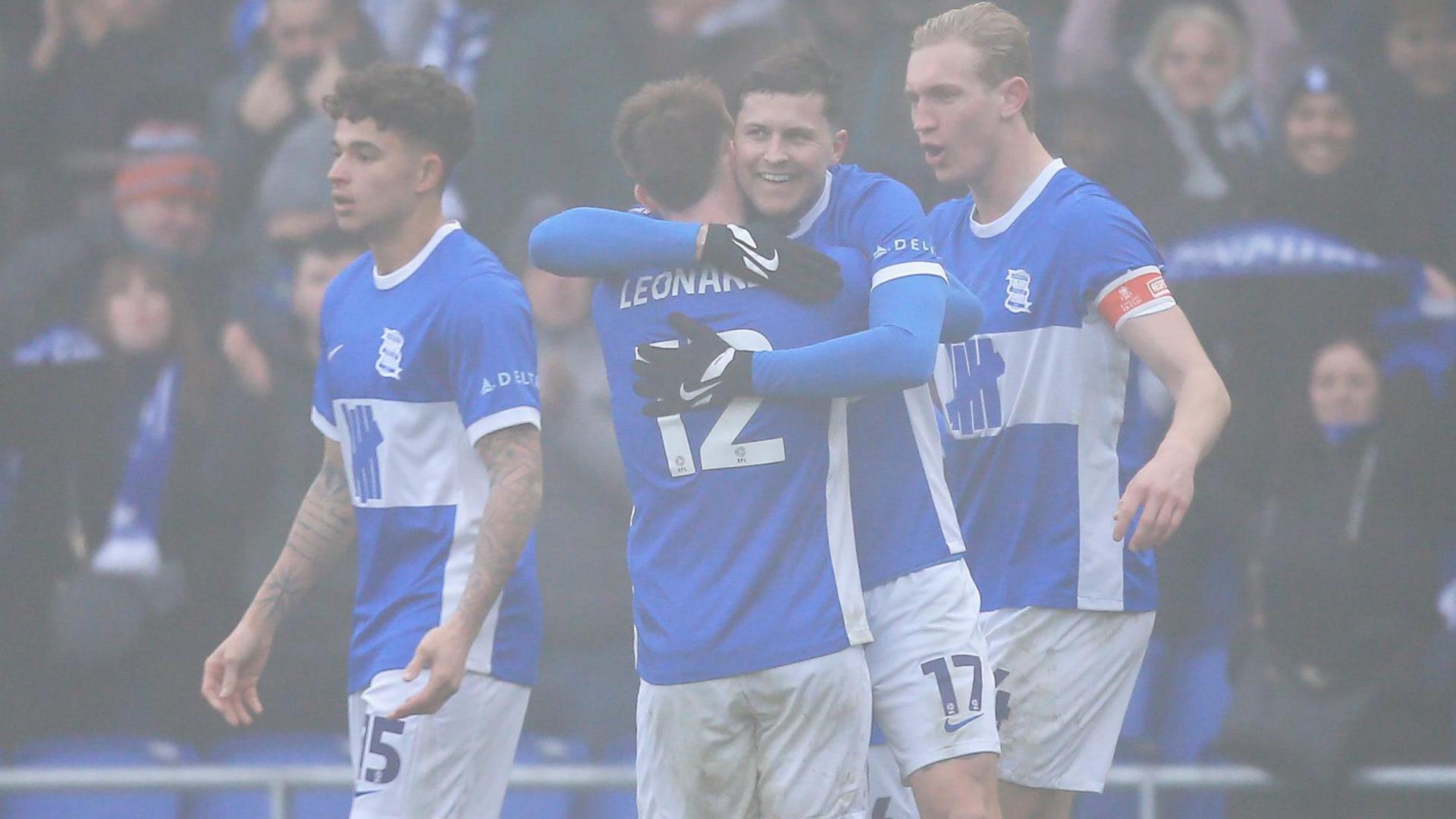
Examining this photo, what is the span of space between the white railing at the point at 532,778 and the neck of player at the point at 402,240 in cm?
257

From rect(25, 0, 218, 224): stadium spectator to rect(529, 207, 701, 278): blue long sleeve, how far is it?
4.69 metres

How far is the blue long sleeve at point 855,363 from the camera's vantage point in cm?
403

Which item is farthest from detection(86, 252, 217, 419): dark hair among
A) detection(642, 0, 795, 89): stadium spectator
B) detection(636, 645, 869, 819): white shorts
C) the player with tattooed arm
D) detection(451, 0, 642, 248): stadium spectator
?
detection(636, 645, 869, 819): white shorts

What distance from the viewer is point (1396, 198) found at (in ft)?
23.4

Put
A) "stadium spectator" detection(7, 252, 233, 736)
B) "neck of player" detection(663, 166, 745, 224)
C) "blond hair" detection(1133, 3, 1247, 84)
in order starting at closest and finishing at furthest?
"neck of player" detection(663, 166, 745, 224) → "blond hair" detection(1133, 3, 1247, 84) → "stadium spectator" detection(7, 252, 233, 736)

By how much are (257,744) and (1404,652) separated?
4.15 m

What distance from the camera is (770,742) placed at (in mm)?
4152

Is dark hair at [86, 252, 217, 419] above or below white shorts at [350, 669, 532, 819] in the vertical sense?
above

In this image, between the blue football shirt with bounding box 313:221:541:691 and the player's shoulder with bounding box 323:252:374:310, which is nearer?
the blue football shirt with bounding box 313:221:541:691

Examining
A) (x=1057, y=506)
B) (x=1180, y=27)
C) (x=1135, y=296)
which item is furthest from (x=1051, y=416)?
(x=1180, y=27)

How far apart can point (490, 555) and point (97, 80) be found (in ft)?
16.7

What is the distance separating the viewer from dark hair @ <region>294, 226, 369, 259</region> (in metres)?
7.89

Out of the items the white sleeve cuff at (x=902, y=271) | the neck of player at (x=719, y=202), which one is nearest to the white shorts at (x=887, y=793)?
the white sleeve cuff at (x=902, y=271)

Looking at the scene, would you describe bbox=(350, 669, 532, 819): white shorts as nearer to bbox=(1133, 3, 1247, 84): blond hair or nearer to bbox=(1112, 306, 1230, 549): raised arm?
bbox=(1112, 306, 1230, 549): raised arm
